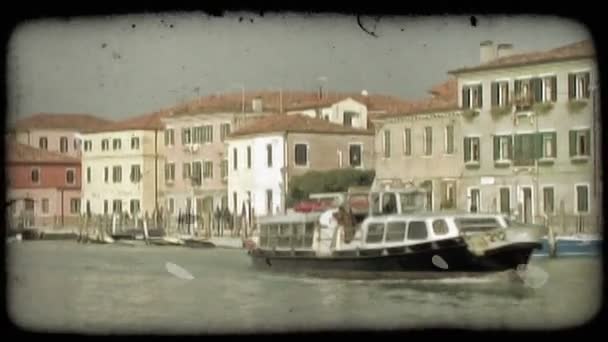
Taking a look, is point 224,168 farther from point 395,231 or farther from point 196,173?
point 395,231

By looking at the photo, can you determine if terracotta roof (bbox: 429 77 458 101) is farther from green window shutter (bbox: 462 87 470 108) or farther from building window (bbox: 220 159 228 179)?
building window (bbox: 220 159 228 179)

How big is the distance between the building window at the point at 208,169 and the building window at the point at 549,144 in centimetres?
101

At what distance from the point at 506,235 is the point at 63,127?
1.37 m

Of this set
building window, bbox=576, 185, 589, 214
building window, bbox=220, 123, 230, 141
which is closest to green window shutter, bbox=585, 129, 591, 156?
building window, bbox=576, 185, 589, 214

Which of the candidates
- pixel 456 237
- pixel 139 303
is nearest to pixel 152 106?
pixel 139 303

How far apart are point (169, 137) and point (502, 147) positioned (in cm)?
100

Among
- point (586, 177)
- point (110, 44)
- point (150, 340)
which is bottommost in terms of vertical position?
point (150, 340)

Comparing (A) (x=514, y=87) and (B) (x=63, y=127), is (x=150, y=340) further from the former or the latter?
(A) (x=514, y=87)

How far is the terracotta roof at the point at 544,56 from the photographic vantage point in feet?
19.7

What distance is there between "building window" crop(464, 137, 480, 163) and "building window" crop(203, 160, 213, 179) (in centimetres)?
77

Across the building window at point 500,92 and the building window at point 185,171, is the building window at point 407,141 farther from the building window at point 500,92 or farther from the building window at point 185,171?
the building window at point 185,171

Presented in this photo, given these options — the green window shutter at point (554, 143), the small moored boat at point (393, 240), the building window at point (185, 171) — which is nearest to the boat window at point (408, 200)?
the small moored boat at point (393, 240)

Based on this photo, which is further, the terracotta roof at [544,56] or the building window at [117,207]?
the building window at [117,207]

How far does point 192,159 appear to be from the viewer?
244 inches
